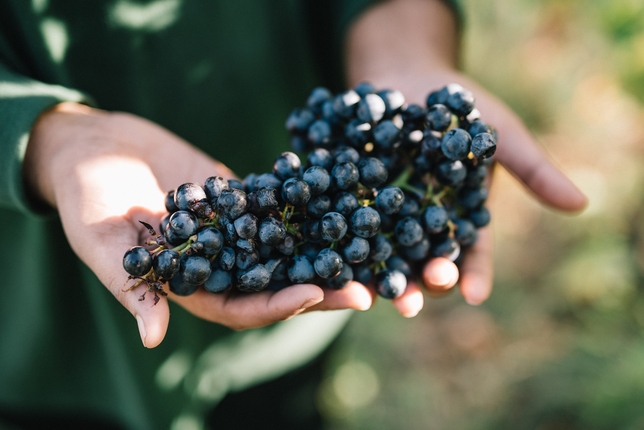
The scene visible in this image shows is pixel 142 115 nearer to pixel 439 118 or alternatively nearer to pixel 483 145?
pixel 439 118

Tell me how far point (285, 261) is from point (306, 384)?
152cm

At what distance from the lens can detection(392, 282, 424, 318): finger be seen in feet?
4.64

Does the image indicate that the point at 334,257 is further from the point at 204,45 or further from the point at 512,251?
the point at 512,251

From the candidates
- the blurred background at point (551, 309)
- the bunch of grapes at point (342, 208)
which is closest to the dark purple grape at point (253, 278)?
the bunch of grapes at point (342, 208)

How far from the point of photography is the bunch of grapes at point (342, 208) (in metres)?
1.21

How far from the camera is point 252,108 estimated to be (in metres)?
1.93

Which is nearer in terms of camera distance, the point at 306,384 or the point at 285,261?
the point at 285,261

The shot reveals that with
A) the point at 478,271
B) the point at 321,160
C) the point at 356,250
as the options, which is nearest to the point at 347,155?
the point at 321,160

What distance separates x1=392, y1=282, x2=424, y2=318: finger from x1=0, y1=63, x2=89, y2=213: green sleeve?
46.0 inches

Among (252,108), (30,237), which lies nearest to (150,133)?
(252,108)

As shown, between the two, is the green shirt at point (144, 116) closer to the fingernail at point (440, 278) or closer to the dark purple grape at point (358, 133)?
the dark purple grape at point (358, 133)

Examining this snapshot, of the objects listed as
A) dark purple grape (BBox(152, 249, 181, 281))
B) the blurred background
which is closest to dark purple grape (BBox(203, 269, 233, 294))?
dark purple grape (BBox(152, 249, 181, 281))

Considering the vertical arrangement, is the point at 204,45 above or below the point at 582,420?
above

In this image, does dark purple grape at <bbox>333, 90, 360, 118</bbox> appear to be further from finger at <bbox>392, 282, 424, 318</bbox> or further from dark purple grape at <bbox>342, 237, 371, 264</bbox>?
finger at <bbox>392, 282, 424, 318</bbox>
